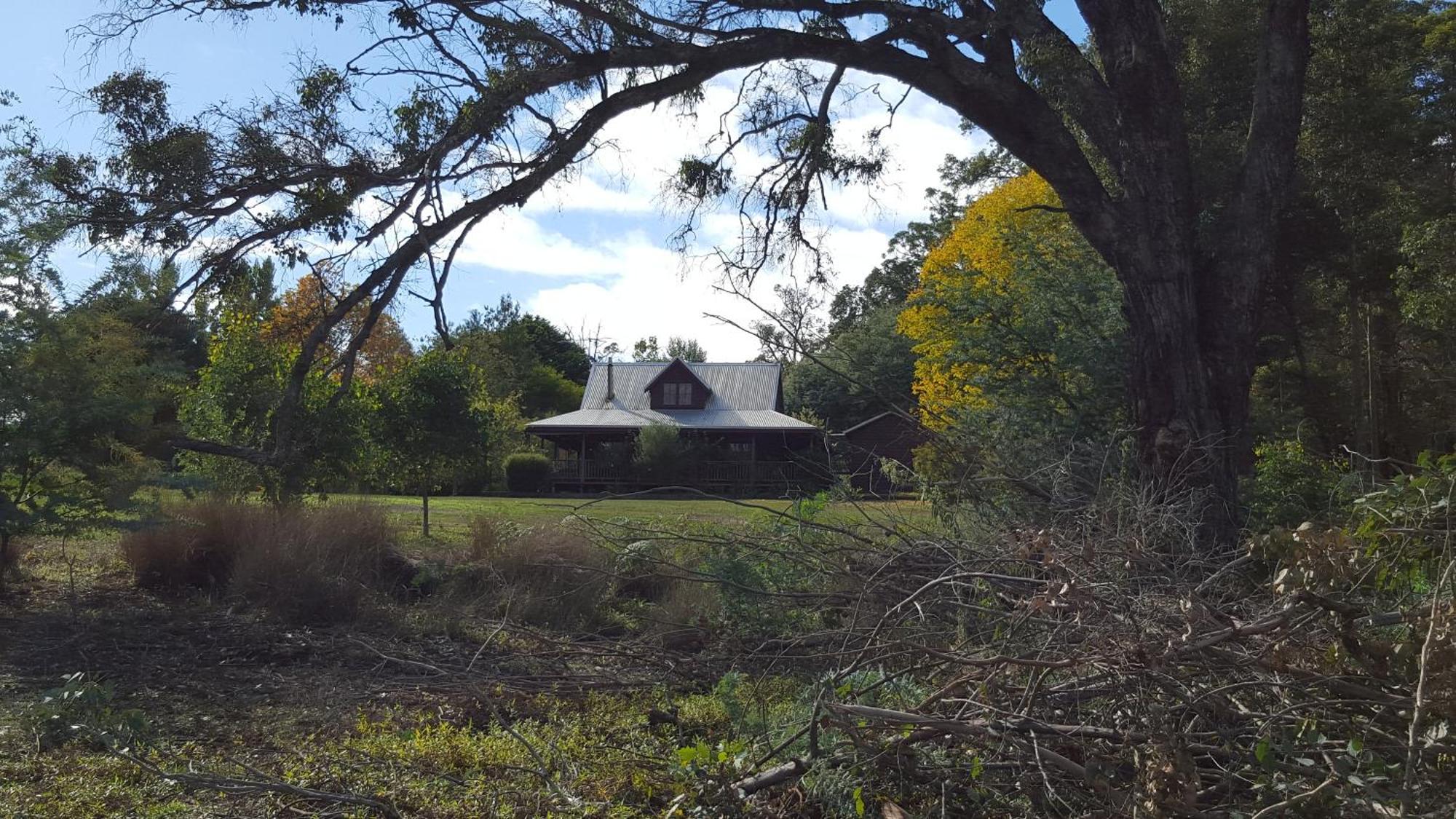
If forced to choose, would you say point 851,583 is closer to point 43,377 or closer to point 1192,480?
point 1192,480

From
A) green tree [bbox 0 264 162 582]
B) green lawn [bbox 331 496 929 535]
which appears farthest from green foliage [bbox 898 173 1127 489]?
green tree [bbox 0 264 162 582]

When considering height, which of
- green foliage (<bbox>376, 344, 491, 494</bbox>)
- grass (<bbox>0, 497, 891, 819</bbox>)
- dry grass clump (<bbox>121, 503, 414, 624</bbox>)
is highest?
green foliage (<bbox>376, 344, 491, 494</bbox>)

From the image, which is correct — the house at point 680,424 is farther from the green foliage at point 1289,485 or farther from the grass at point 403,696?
the grass at point 403,696

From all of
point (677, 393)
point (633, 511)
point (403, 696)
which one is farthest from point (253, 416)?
point (677, 393)

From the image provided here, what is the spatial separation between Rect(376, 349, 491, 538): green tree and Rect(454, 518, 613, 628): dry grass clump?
5.85 meters

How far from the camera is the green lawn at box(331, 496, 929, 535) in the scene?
20.1ft

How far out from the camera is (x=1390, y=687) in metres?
3.02

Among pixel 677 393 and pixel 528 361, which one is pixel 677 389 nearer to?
pixel 677 393

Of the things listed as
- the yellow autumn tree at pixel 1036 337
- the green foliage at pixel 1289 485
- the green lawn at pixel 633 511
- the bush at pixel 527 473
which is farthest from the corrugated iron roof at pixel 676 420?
the green foliage at pixel 1289 485

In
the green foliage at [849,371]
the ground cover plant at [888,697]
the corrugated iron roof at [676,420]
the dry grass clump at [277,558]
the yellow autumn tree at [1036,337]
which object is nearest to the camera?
the ground cover plant at [888,697]

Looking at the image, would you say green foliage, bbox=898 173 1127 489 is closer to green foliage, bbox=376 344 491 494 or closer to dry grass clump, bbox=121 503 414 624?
dry grass clump, bbox=121 503 414 624

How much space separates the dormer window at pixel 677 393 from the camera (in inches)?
1528

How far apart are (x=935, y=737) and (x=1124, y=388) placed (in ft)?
26.4

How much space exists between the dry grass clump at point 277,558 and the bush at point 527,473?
2324 centimetres
